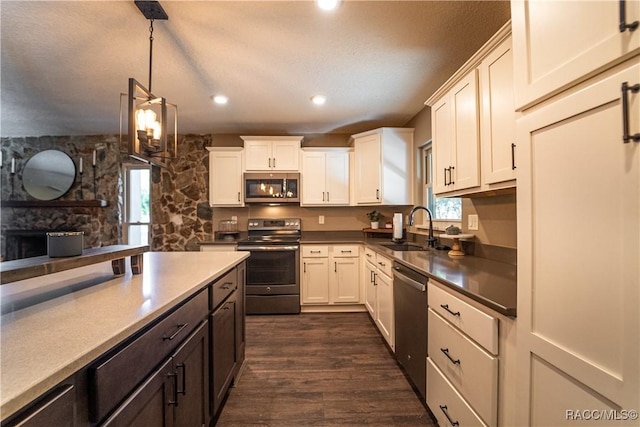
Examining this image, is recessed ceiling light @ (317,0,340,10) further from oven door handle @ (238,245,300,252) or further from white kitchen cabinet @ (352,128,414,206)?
oven door handle @ (238,245,300,252)

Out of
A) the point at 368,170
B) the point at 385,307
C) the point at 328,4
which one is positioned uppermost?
the point at 328,4

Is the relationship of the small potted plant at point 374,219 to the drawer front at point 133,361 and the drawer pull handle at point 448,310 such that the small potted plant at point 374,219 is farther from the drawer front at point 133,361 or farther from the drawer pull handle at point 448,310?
the drawer front at point 133,361

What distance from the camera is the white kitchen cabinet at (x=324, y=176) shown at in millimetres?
3734

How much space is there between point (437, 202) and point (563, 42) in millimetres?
2325

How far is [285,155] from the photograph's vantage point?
3.70m

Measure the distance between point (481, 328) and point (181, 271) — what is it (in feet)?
4.98

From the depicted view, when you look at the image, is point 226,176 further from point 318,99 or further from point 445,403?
point 445,403

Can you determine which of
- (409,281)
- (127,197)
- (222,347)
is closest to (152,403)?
(222,347)

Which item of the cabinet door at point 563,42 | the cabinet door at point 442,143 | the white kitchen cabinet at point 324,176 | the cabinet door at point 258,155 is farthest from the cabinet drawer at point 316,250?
the cabinet door at point 563,42

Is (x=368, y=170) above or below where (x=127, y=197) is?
above

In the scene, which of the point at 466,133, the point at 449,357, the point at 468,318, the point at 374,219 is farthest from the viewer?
the point at 374,219

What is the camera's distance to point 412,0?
154cm

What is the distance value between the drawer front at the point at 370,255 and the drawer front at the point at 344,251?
166mm

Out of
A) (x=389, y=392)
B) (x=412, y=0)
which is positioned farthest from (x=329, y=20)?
(x=389, y=392)
